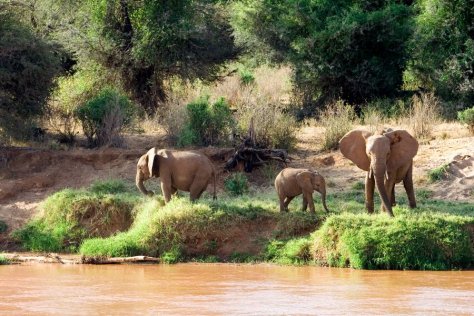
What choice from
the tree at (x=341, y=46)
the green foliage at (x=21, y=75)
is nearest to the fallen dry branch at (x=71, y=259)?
the green foliage at (x=21, y=75)

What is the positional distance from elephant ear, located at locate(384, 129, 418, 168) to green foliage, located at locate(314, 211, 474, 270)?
1.30 metres

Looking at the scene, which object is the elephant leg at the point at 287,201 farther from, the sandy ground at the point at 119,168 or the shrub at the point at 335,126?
the shrub at the point at 335,126

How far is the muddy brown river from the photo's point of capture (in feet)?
43.5

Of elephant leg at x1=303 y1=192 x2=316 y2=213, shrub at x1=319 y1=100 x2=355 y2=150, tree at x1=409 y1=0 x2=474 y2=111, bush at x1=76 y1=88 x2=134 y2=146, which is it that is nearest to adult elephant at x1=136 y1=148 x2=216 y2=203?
elephant leg at x1=303 y1=192 x2=316 y2=213

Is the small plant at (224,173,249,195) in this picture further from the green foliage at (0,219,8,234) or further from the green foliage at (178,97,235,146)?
the green foliage at (0,219,8,234)

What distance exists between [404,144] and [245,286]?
3.91 meters

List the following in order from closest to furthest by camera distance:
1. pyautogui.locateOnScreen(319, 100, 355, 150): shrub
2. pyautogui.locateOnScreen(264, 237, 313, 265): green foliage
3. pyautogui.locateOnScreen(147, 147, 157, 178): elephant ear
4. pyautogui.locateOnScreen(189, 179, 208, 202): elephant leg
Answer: pyautogui.locateOnScreen(264, 237, 313, 265): green foliage
pyautogui.locateOnScreen(147, 147, 157, 178): elephant ear
pyautogui.locateOnScreen(189, 179, 208, 202): elephant leg
pyautogui.locateOnScreen(319, 100, 355, 150): shrub

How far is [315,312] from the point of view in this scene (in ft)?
42.6

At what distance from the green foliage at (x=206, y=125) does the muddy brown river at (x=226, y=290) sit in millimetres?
6617

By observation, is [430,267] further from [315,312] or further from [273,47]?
[273,47]

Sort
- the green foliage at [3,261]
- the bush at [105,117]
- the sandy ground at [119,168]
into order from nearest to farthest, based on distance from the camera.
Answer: the green foliage at [3,261] → the sandy ground at [119,168] → the bush at [105,117]

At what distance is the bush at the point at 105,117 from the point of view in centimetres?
2377

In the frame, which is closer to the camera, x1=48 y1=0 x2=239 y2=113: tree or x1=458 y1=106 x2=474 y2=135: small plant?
x1=458 y1=106 x2=474 y2=135: small plant

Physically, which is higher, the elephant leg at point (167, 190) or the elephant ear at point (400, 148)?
the elephant ear at point (400, 148)
